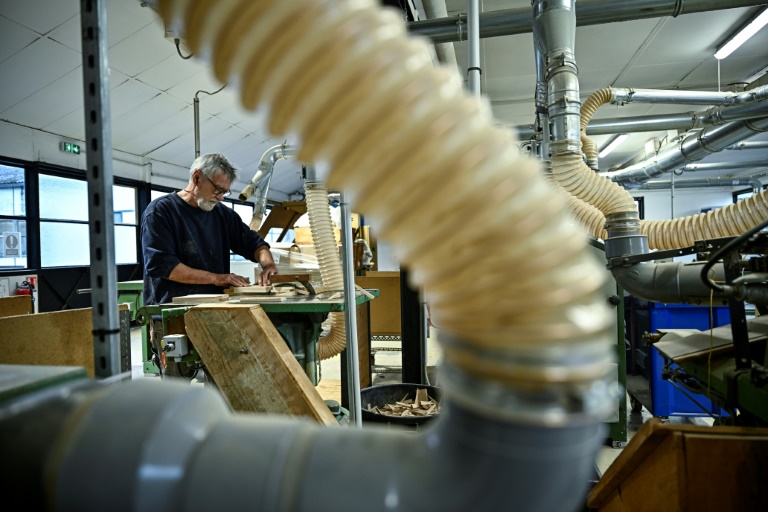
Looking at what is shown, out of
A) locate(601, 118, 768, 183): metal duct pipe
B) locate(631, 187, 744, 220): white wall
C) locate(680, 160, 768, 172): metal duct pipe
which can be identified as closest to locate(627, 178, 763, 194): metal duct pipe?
locate(631, 187, 744, 220): white wall

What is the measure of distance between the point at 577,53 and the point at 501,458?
19.0 feet

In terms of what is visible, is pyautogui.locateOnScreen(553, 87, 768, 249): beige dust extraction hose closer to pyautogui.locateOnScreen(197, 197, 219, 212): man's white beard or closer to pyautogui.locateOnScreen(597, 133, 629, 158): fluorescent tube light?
pyautogui.locateOnScreen(197, 197, 219, 212): man's white beard

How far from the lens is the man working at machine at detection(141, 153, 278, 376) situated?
91.1 inches

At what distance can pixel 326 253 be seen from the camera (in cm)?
249

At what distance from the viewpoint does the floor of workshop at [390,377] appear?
8.78 ft

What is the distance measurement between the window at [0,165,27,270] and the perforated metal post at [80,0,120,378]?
6.08 meters

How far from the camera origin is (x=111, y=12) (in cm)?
399

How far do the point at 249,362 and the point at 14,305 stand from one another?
2.14 meters

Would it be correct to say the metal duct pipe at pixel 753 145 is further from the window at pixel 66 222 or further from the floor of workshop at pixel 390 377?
the window at pixel 66 222

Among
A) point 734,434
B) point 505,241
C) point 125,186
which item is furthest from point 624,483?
point 125,186

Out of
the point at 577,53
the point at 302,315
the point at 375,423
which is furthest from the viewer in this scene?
the point at 577,53

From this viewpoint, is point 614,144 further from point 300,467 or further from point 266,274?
point 300,467

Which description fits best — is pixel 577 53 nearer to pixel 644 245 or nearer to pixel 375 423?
pixel 644 245

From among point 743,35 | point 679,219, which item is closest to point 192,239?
point 679,219
